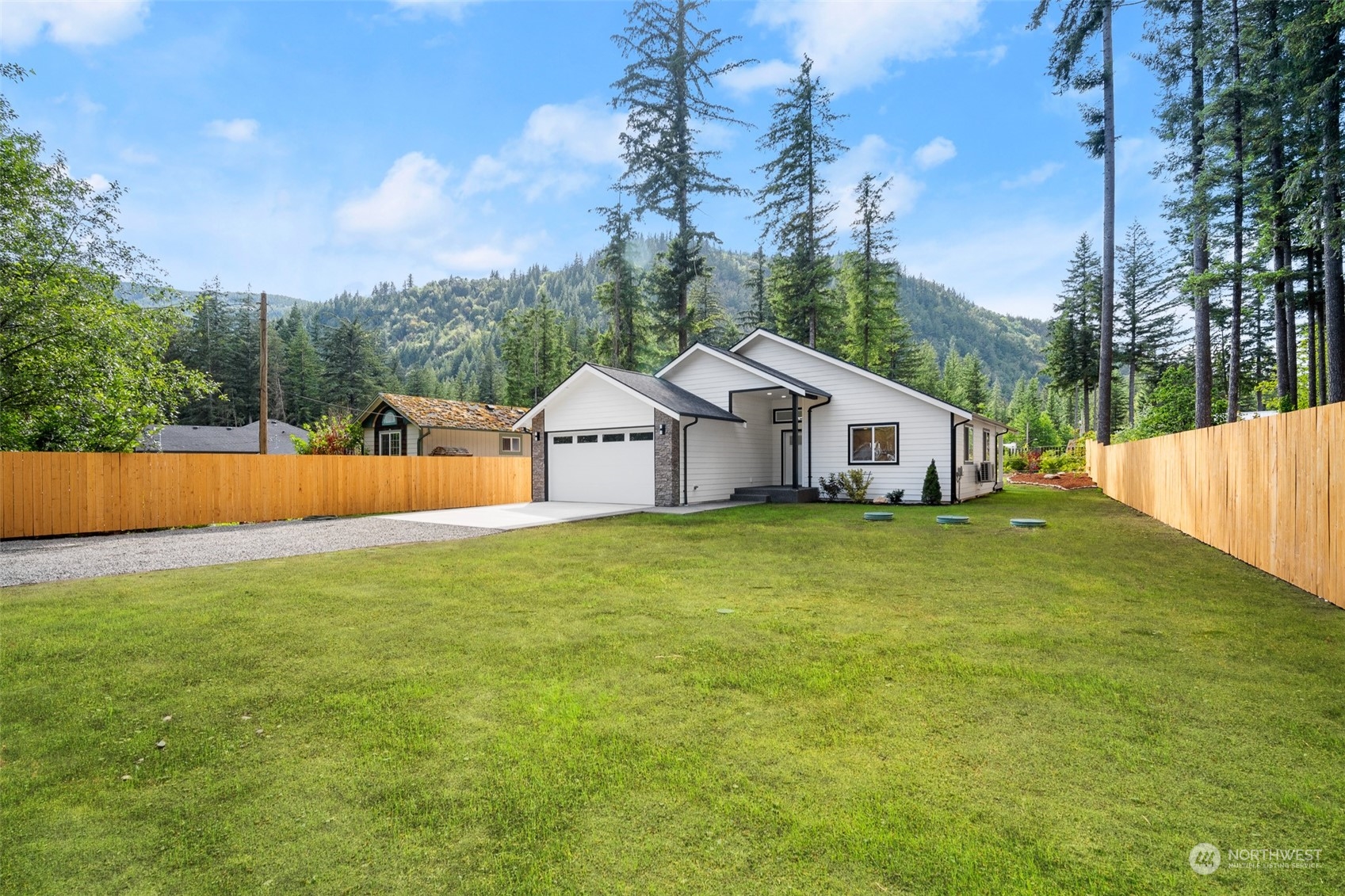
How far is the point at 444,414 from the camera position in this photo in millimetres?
28703

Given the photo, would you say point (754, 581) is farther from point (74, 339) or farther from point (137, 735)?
point (74, 339)

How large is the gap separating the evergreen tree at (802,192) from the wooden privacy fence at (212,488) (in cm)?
1628

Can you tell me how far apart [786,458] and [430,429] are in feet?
55.9

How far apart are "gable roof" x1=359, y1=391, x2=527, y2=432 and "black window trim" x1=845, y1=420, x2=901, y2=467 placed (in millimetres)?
15019

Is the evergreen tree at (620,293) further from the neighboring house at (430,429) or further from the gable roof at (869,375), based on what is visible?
the gable roof at (869,375)

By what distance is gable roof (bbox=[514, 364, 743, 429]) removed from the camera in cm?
1540

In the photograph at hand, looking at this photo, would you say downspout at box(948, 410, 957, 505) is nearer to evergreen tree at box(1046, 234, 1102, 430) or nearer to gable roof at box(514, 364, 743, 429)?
gable roof at box(514, 364, 743, 429)

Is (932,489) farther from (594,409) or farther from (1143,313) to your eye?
(1143,313)

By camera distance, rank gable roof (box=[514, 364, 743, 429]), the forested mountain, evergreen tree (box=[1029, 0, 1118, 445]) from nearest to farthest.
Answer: gable roof (box=[514, 364, 743, 429]) < evergreen tree (box=[1029, 0, 1118, 445]) < the forested mountain

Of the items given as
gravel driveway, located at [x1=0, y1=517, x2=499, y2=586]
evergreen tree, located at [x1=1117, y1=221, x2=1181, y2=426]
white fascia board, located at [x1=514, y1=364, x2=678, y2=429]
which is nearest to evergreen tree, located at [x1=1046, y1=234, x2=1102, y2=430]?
evergreen tree, located at [x1=1117, y1=221, x2=1181, y2=426]

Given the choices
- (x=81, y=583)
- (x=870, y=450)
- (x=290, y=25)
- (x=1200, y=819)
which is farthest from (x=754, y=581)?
(x=290, y=25)

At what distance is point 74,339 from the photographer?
585 inches

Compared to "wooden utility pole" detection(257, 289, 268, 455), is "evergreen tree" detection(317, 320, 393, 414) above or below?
above

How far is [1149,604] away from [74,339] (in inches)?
891
